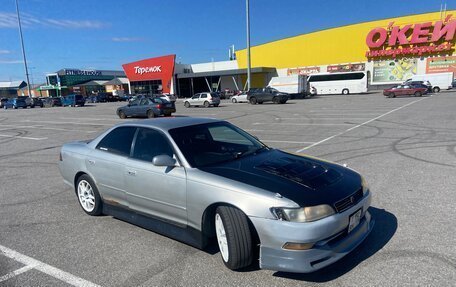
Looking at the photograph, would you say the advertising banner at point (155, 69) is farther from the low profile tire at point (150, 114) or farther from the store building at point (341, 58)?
the low profile tire at point (150, 114)

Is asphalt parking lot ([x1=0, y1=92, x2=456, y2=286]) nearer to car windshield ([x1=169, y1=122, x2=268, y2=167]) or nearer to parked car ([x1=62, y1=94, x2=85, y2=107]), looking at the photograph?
car windshield ([x1=169, y1=122, x2=268, y2=167])

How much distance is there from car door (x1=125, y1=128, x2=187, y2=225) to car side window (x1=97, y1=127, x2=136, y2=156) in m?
0.15

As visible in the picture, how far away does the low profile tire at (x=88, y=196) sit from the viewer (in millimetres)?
4549

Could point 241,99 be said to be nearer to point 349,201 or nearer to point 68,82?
point 349,201

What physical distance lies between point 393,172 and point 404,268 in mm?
3495

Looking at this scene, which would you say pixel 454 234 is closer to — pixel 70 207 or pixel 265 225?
pixel 265 225

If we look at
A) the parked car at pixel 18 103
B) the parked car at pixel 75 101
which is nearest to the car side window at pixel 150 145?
the parked car at pixel 75 101

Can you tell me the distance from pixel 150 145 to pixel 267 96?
29.5 metres

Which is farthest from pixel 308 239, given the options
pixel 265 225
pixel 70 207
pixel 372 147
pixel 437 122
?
pixel 437 122

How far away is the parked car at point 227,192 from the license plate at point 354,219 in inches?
0.4

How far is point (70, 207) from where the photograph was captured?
511 cm

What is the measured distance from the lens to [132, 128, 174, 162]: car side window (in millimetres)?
3822

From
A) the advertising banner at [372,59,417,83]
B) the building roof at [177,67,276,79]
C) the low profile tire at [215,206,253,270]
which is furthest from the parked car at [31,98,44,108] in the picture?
the low profile tire at [215,206,253,270]

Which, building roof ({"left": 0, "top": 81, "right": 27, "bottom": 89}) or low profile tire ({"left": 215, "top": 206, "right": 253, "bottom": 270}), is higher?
building roof ({"left": 0, "top": 81, "right": 27, "bottom": 89})
